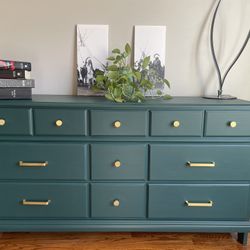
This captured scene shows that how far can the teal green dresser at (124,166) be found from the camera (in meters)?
1.50

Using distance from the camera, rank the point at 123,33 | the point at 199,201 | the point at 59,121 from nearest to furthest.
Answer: the point at 59,121, the point at 199,201, the point at 123,33

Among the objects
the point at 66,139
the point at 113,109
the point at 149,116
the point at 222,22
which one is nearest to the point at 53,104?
the point at 66,139

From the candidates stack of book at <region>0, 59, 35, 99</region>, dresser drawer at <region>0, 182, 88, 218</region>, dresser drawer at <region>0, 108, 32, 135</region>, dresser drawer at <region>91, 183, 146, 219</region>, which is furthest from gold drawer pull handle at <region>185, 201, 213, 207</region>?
stack of book at <region>0, 59, 35, 99</region>

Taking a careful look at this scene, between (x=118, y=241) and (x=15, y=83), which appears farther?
(x=118, y=241)

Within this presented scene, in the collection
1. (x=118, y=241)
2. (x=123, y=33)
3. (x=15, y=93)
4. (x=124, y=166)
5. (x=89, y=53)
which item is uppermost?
(x=123, y=33)

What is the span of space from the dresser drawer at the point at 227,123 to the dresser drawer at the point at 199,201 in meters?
0.32

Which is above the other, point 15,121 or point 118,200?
point 15,121

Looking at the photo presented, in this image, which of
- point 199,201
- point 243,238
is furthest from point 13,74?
point 243,238

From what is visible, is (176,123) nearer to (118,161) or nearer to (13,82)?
(118,161)

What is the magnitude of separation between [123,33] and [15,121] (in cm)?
92

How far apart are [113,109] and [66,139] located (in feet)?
1.04

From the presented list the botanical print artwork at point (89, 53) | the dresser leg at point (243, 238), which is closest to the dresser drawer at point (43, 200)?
the botanical print artwork at point (89, 53)

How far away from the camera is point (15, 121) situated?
1.50 m

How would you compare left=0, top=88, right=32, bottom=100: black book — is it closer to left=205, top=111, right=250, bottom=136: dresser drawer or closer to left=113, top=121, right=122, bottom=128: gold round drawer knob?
left=113, top=121, right=122, bottom=128: gold round drawer knob
